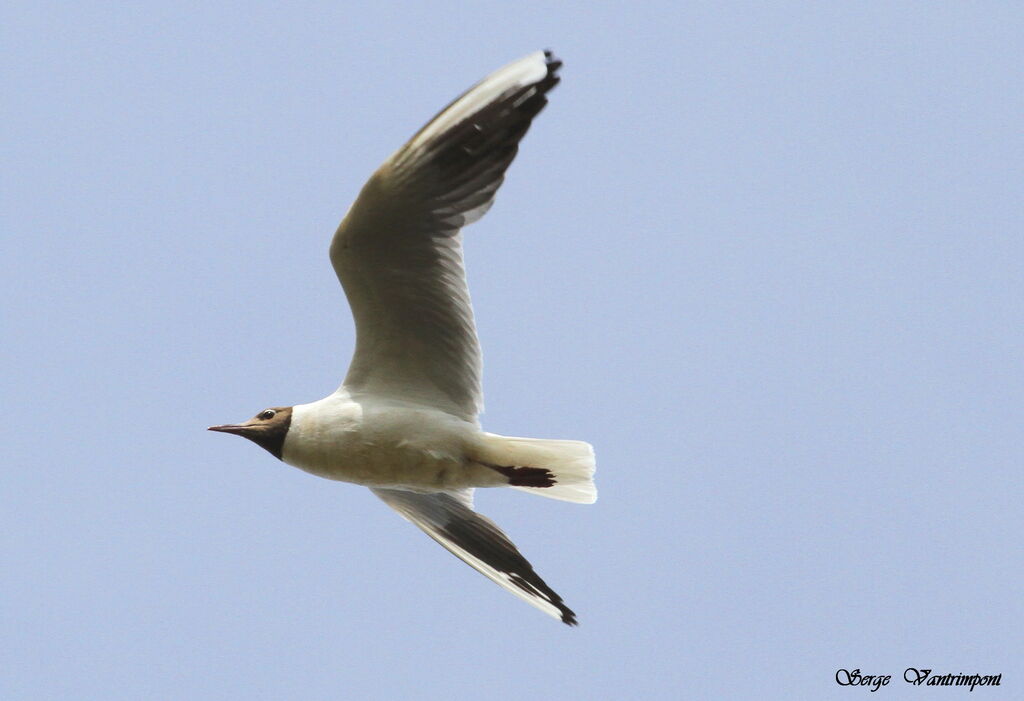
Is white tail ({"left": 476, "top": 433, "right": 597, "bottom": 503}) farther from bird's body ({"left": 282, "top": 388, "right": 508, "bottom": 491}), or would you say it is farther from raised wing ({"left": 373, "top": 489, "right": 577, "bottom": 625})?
raised wing ({"left": 373, "top": 489, "right": 577, "bottom": 625})

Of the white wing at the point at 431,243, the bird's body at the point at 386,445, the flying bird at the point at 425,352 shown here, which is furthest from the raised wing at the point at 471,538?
the white wing at the point at 431,243

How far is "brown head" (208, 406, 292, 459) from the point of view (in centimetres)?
856

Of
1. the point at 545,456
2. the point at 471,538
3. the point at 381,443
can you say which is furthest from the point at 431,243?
the point at 471,538

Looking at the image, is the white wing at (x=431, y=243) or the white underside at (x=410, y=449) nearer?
the white wing at (x=431, y=243)

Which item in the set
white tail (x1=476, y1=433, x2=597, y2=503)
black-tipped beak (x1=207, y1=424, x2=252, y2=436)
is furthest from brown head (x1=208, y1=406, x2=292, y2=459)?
white tail (x1=476, y1=433, x2=597, y2=503)

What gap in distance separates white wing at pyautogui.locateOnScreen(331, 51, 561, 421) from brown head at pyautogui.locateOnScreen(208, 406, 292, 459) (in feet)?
1.28

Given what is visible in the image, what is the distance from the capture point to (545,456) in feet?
27.7

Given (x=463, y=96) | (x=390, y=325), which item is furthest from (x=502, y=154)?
(x=390, y=325)

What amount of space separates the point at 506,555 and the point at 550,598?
1.20ft

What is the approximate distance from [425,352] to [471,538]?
125 cm

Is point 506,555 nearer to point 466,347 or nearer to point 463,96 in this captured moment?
point 466,347

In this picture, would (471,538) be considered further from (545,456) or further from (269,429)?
(269,429)

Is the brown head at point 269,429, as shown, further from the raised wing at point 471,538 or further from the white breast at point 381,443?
the raised wing at point 471,538

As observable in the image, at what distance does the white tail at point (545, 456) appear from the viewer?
8.43m
